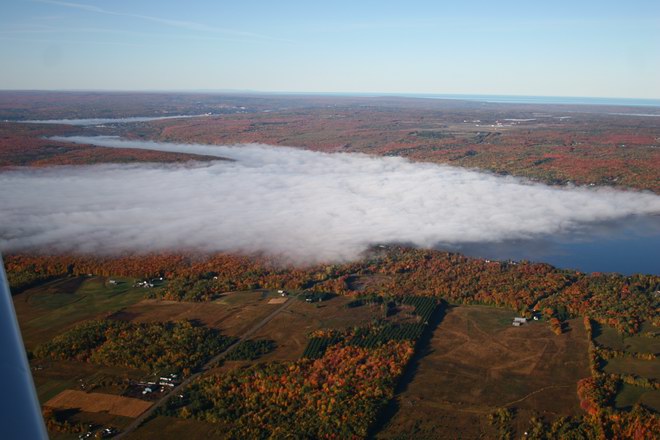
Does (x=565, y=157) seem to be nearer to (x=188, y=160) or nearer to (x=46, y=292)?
(x=188, y=160)

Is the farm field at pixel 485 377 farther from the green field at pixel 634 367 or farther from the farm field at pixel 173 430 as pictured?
the farm field at pixel 173 430

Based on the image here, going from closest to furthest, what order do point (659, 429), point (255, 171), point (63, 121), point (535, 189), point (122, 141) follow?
point (659, 429) < point (535, 189) < point (255, 171) < point (122, 141) < point (63, 121)

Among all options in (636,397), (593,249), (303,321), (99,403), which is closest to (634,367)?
(636,397)

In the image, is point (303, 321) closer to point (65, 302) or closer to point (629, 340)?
point (65, 302)

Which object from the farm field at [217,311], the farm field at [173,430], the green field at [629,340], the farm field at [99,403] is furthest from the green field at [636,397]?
the farm field at [99,403]

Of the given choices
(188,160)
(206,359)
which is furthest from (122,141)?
(206,359)

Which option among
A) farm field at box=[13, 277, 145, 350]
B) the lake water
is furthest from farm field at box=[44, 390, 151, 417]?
the lake water

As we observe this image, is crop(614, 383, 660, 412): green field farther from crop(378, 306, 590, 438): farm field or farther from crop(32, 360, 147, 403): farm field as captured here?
crop(32, 360, 147, 403): farm field
